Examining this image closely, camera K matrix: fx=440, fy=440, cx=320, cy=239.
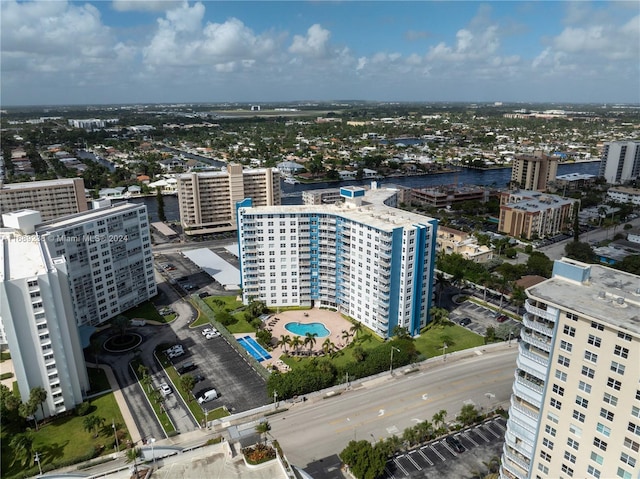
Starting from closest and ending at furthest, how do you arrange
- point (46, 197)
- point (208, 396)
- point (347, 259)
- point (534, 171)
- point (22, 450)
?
point (22, 450) < point (208, 396) < point (347, 259) < point (46, 197) < point (534, 171)

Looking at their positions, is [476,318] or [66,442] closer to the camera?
[66,442]

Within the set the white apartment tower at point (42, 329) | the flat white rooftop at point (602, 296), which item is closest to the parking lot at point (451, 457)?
the flat white rooftop at point (602, 296)

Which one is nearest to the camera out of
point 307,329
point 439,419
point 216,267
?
point 439,419

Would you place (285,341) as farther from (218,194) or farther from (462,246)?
(218,194)

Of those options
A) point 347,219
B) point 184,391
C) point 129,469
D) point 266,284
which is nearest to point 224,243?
point 266,284

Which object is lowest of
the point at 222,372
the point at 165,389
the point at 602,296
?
the point at 222,372

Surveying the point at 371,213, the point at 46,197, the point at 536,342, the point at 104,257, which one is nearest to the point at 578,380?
the point at 536,342

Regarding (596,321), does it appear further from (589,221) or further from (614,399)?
(589,221)
